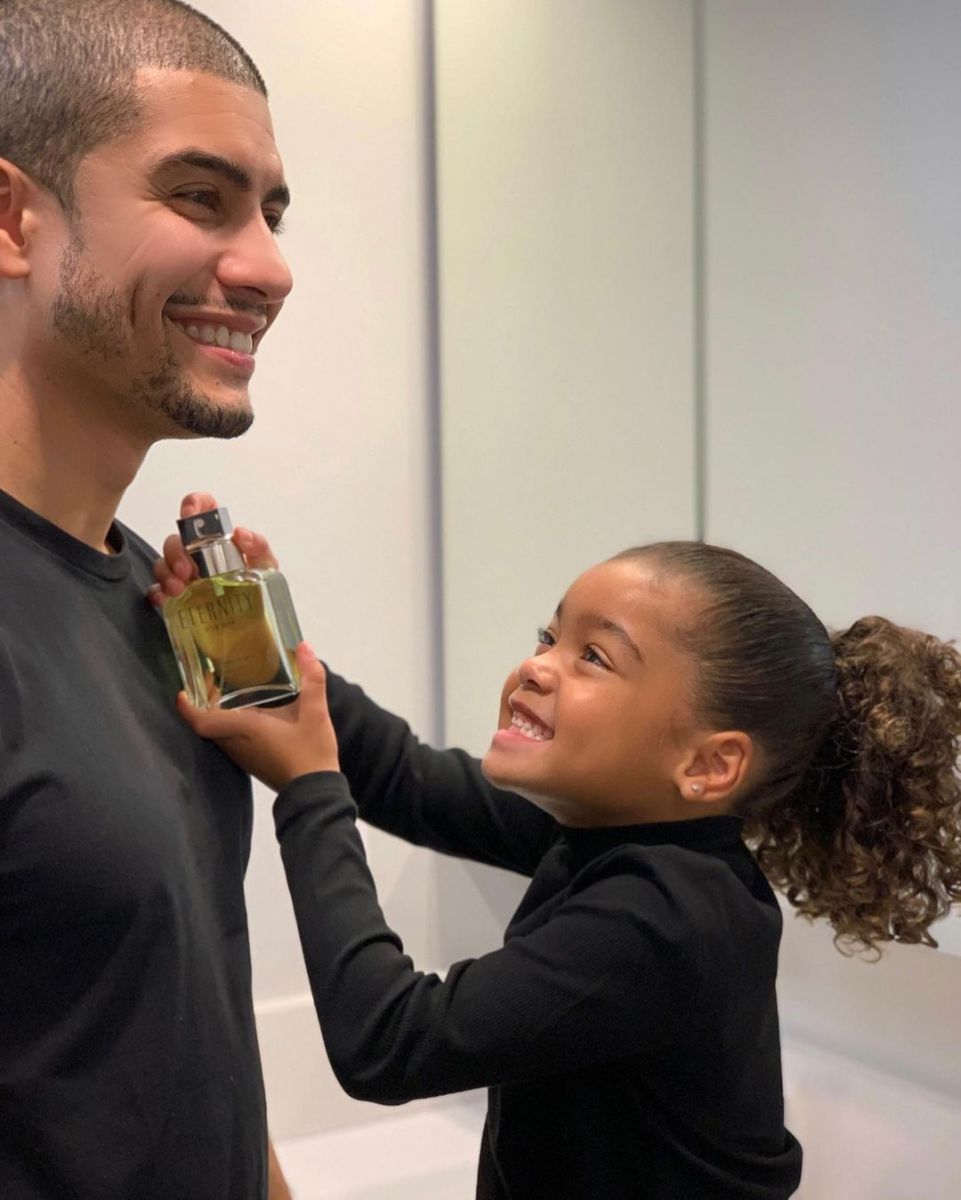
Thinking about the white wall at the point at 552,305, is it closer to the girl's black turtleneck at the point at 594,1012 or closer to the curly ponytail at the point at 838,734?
the curly ponytail at the point at 838,734

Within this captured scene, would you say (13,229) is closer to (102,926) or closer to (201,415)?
(201,415)

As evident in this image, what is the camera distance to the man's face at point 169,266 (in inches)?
29.1

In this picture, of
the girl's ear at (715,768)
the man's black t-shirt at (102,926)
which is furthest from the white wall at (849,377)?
the man's black t-shirt at (102,926)

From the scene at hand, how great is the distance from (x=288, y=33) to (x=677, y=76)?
0.49 metres

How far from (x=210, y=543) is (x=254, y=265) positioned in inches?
6.8

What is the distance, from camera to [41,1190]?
2.13 feet

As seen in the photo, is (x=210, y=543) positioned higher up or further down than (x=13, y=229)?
further down

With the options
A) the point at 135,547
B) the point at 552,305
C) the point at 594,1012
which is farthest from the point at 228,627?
the point at 552,305

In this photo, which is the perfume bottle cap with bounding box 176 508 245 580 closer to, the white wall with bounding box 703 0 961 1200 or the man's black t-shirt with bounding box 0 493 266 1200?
the man's black t-shirt with bounding box 0 493 266 1200

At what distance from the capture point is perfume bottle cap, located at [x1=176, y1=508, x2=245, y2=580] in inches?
32.7

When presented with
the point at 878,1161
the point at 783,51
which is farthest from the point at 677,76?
the point at 878,1161

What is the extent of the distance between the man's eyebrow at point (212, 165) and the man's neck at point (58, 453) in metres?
0.14

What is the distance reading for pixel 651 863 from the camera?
0.83m

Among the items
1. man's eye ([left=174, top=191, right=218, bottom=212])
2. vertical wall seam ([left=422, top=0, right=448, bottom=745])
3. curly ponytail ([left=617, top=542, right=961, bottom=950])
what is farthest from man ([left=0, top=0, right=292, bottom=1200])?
vertical wall seam ([left=422, top=0, right=448, bottom=745])
